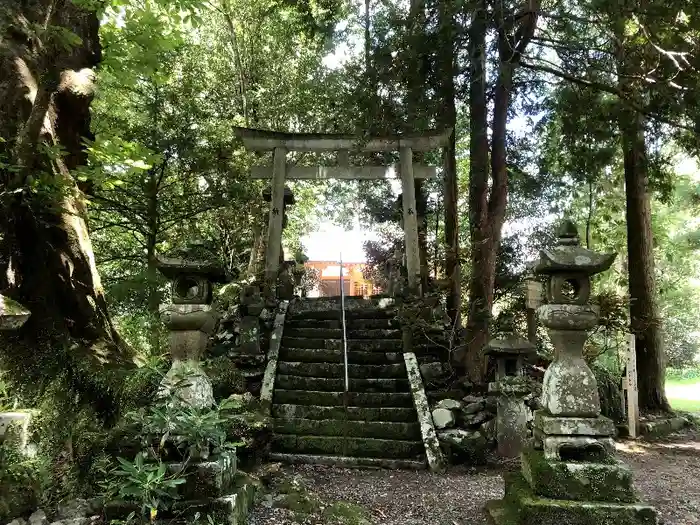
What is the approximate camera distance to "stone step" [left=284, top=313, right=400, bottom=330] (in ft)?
28.6

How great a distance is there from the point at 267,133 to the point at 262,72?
4349mm

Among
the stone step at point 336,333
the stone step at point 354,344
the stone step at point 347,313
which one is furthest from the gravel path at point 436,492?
the stone step at point 347,313

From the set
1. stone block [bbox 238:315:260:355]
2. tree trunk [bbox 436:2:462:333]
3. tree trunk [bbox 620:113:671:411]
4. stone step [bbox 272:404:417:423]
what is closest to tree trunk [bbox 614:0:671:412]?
tree trunk [bbox 620:113:671:411]

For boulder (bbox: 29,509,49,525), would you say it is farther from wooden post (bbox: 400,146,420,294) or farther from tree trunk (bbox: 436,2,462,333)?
wooden post (bbox: 400,146,420,294)

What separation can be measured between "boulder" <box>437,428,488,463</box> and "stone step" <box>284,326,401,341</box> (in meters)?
2.51

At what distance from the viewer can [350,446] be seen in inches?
236

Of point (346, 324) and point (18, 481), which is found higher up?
point (346, 324)

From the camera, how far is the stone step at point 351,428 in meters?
6.20

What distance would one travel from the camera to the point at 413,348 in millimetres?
7793

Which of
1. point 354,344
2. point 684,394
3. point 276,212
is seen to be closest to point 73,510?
point 354,344

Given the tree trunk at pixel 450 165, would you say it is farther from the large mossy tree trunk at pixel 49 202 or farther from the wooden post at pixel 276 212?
the large mossy tree trunk at pixel 49 202

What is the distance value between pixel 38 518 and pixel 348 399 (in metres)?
4.11

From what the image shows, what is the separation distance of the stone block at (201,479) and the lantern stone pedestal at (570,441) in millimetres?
1933

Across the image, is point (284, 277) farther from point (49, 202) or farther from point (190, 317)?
point (190, 317)
